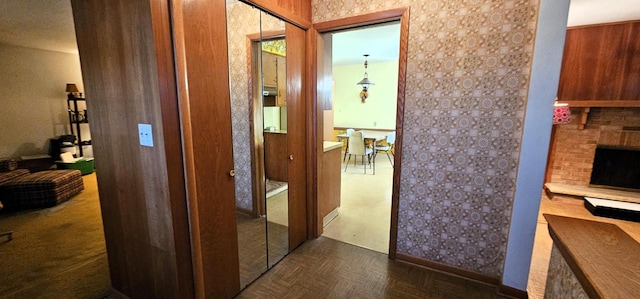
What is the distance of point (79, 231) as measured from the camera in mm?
2709

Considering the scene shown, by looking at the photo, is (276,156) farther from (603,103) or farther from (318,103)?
(603,103)

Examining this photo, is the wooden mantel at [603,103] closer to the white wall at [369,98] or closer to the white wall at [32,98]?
the white wall at [369,98]

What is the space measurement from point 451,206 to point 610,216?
2.90 m

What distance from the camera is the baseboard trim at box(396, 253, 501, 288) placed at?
1896 millimetres

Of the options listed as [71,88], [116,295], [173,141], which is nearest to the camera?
[173,141]

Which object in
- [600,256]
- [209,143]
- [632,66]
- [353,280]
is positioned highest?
[632,66]

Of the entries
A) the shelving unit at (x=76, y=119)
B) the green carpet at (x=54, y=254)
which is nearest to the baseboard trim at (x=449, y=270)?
the green carpet at (x=54, y=254)

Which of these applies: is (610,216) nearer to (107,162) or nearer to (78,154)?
(107,162)

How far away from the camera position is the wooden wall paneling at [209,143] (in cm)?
132

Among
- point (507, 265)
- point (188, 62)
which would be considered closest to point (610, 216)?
point (507, 265)

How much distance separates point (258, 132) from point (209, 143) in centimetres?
61

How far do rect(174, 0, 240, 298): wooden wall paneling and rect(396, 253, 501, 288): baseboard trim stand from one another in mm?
1404

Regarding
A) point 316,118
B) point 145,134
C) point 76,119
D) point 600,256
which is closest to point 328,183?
point 316,118

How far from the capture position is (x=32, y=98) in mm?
4984
